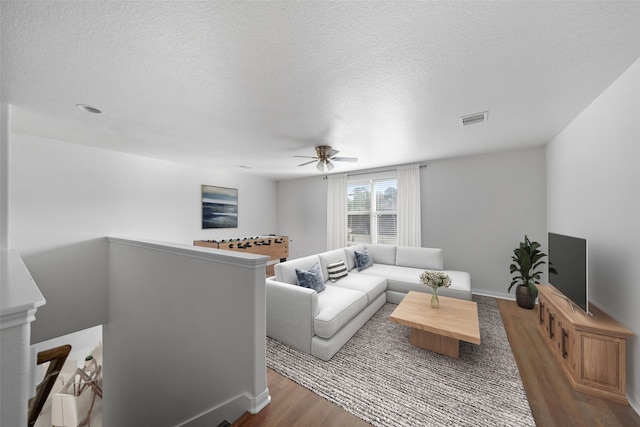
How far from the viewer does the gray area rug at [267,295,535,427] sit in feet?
5.41

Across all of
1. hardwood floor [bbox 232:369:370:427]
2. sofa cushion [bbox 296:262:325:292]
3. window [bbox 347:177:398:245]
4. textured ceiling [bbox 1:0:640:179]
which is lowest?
hardwood floor [bbox 232:369:370:427]

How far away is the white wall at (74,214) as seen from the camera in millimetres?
2926

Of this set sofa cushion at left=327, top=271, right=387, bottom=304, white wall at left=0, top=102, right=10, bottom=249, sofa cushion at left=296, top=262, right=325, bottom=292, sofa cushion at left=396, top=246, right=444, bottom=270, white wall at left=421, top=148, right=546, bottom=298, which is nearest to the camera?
white wall at left=0, top=102, right=10, bottom=249

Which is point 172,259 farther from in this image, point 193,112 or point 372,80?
point 372,80

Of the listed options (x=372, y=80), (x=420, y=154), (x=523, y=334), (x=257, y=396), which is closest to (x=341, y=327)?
(x=257, y=396)

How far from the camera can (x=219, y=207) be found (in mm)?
5230

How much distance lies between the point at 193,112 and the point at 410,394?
3199 mm

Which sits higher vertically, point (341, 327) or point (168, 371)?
point (341, 327)

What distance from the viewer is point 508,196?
3.87 m

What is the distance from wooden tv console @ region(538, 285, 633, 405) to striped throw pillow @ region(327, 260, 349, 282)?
2398 mm

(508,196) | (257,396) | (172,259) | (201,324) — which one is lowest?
(257,396)

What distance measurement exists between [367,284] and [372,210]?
2.34 metres

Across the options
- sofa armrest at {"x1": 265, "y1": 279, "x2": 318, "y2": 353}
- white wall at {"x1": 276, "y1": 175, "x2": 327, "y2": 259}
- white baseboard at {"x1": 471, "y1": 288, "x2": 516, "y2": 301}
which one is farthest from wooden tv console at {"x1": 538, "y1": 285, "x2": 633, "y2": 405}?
white wall at {"x1": 276, "y1": 175, "x2": 327, "y2": 259}

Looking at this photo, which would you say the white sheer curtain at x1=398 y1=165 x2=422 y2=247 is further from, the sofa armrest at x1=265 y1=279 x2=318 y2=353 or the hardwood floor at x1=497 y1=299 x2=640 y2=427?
the sofa armrest at x1=265 y1=279 x2=318 y2=353
